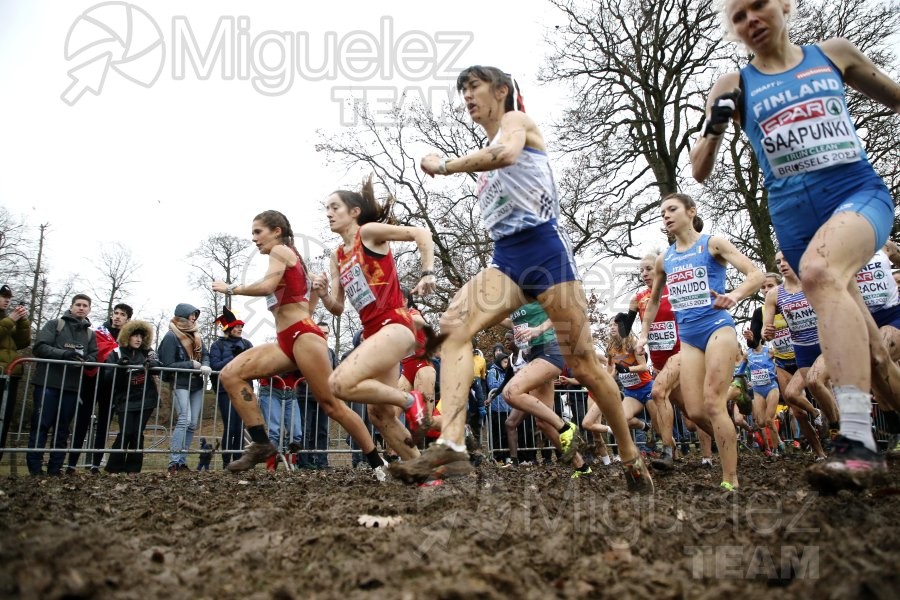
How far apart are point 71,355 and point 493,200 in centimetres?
679

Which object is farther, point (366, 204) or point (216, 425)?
point (216, 425)

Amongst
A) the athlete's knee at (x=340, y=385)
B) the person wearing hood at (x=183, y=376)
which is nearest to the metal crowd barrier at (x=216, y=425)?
the person wearing hood at (x=183, y=376)

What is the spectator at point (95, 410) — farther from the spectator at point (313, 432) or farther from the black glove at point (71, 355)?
the spectator at point (313, 432)

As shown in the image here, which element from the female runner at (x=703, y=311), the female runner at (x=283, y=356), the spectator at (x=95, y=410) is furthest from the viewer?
the spectator at (x=95, y=410)

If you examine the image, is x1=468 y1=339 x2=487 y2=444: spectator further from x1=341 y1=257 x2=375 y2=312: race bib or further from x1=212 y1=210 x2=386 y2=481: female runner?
x1=341 y1=257 x2=375 y2=312: race bib

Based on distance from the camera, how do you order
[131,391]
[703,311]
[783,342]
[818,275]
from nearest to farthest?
[818,275], [703,311], [131,391], [783,342]

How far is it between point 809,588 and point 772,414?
11.0m

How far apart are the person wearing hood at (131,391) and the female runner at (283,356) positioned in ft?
10.3

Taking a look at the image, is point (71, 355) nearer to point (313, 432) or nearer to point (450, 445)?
point (313, 432)

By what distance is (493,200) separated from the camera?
365 centimetres

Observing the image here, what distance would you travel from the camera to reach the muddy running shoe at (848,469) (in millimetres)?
2348

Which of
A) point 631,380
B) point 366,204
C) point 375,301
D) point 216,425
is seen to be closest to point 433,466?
point 375,301

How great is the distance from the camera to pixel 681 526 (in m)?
2.40

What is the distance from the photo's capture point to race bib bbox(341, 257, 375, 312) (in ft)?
17.1
